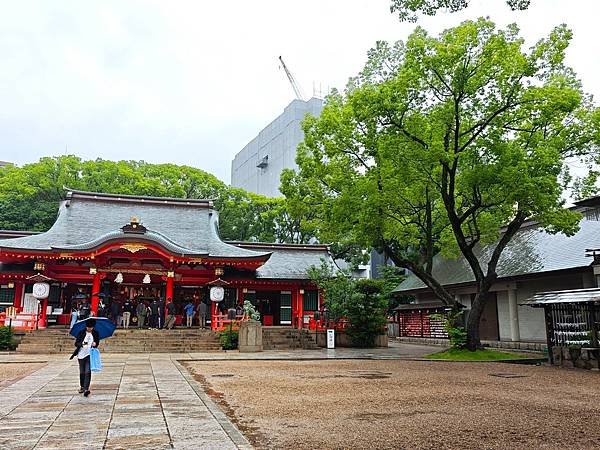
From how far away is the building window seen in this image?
28656mm

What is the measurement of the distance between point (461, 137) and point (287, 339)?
1181cm

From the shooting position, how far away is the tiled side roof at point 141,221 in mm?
26422

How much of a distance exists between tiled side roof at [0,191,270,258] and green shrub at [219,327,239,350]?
448 cm

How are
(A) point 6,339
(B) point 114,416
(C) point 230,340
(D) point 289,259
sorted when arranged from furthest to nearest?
(D) point 289,259 < (C) point 230,340 < (A) point 6,339 < (B) point 114,416

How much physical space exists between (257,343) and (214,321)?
3178mm

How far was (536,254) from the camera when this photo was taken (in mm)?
22891

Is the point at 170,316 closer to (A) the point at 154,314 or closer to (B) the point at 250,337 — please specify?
(A) the point at 154,314

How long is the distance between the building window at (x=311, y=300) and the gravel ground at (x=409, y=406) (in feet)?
46.0

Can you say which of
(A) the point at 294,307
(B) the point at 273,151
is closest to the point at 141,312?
(A) the point at 294,307

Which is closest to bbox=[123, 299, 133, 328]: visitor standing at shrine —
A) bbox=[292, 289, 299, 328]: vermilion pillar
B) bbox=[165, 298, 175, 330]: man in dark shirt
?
bbox=[165, 298, 175, 330]: man in dark shirt

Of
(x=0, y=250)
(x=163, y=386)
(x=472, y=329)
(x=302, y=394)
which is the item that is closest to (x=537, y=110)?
(x=472, y=329)

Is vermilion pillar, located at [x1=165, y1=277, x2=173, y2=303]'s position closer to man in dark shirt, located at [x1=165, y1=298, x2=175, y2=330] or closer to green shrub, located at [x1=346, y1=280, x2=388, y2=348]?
man in dark shirt, located at [x1=165, y1=298, x2=175, y2=330]

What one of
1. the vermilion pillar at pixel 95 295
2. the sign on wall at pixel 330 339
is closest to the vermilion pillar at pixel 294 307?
the sign on wall at pixel 330 339

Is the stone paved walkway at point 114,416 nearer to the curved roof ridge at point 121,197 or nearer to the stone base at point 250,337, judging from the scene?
the stone base at point 250,337
